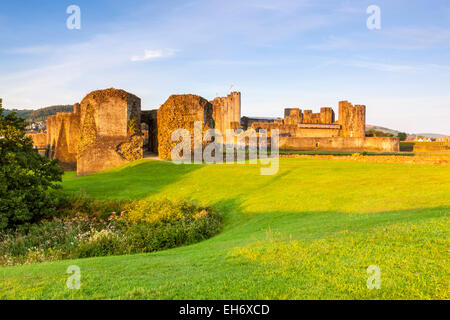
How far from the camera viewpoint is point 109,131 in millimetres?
30922

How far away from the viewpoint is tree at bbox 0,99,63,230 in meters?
12.4

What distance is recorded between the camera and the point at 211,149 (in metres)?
29.6

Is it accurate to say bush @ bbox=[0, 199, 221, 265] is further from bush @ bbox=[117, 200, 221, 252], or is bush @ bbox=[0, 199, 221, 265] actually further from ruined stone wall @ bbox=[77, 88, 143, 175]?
ruined stone wall @ bbox=[77, 88, 143, 175]

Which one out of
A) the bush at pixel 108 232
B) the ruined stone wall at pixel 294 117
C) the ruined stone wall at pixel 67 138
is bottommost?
the bush at pixel 108 232

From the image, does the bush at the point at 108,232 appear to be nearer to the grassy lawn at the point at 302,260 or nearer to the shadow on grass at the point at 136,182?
the grassy lawn at the point at 302,260

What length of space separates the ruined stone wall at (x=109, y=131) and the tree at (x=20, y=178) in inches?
613

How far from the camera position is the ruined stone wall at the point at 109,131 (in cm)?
3066

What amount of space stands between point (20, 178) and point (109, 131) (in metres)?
18.2

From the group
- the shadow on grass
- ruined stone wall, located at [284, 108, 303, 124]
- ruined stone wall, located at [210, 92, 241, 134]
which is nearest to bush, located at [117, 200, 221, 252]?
the shadow on grass

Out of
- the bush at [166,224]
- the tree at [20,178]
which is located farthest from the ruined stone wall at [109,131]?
the bush at [166,224]

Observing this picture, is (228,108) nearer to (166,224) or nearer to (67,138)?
(67,138)

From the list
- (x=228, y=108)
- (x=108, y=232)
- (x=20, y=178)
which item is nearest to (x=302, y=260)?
(x=108, y=232)

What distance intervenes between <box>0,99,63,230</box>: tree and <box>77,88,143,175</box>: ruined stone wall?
15.6 meters
